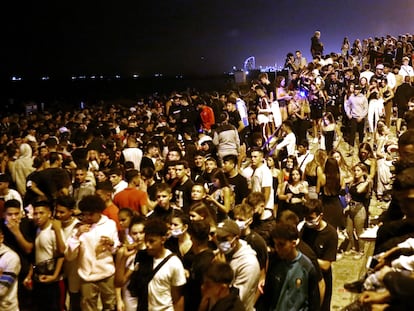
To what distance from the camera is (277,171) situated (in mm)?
8570

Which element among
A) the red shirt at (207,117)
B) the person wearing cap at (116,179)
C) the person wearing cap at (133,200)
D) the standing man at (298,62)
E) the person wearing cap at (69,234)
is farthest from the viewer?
the standing man at (298,62)

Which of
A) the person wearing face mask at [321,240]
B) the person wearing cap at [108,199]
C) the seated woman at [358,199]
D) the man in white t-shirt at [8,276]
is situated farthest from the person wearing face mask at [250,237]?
the seated woman at [358,199]

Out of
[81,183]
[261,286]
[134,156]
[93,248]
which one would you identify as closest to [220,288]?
[261,286]

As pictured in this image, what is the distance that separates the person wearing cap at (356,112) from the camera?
1319cm

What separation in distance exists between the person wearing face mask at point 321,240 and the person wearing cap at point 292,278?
0.78 m

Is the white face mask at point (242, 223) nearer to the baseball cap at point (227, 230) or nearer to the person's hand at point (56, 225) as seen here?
the baseball cap at point (227, 230)

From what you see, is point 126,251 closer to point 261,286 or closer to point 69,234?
point 69,234

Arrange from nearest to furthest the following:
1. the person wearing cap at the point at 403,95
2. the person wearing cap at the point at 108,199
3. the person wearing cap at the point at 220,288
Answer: the person wearing cap at the point at 220,288, the person wearing cap at the point at 108,199, the person wearing cap at the point at 403,95

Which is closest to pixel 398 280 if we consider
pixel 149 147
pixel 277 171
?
pixel 277 171

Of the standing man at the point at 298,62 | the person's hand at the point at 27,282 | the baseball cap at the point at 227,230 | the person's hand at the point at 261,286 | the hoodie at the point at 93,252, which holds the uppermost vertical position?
the standing man at the point at 298,62

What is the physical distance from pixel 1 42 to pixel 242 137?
26.4 metres

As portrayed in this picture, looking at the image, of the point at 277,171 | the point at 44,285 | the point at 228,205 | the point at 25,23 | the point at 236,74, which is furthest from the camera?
the point at 25,23

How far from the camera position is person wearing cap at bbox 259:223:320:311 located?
4.24 m

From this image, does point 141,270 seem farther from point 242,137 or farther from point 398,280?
point 242,137
